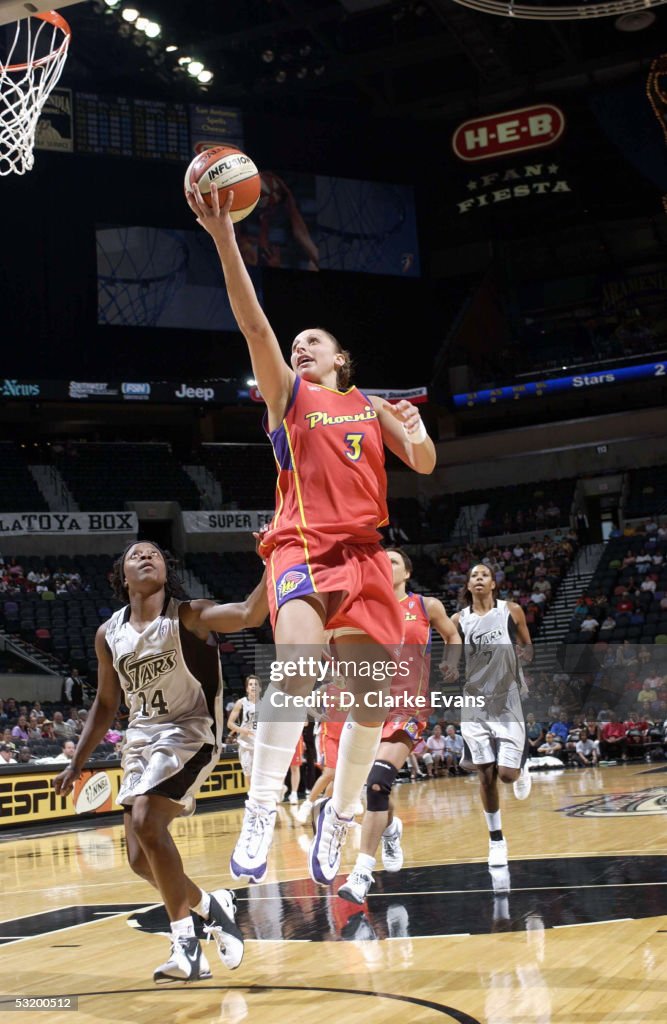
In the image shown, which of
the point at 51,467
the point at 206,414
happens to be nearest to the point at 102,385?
the point at 51,467

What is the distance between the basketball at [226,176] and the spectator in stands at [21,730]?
1424 cm

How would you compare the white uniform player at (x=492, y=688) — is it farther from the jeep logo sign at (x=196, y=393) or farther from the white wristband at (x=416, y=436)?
the jeep logo sign at (x=196, y=393)

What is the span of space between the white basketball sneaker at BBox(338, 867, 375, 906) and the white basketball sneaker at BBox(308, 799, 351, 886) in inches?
26.4

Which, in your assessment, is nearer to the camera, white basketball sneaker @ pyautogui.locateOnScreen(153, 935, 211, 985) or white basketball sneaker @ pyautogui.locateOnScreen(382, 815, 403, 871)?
white basketball sneaker @ pyautogui.locateOnScreen(153, 935, 211, 985)

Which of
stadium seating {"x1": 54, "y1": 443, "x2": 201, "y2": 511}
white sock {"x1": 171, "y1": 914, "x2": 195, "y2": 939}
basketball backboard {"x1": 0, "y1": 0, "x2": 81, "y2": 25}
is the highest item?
stadium seating {"x1": 54, "y1": 443, "x2": 201, "y2": 511}

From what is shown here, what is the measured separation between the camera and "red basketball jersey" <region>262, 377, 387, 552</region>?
4.54 metres

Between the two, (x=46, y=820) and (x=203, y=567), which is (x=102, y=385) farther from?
(x=46, y=820)

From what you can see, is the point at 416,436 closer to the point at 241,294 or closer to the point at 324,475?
the point at 324,475

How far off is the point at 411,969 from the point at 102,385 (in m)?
24.9

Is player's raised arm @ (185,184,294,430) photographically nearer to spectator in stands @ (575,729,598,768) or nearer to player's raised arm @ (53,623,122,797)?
player's raised arm @ (53,623,122,797)

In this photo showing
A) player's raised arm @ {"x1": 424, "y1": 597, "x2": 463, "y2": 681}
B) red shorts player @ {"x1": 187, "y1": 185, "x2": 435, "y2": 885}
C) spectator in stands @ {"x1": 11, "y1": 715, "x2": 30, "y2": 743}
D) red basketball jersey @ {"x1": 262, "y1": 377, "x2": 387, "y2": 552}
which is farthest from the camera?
spectator in stands @ {"x1": 11, "y1": 715, "x2": 30, "y2": 743}

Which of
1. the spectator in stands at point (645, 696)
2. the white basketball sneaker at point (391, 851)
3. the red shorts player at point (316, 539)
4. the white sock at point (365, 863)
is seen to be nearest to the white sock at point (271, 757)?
the red shorts player at point (316, 539)

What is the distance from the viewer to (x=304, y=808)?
12750 mm

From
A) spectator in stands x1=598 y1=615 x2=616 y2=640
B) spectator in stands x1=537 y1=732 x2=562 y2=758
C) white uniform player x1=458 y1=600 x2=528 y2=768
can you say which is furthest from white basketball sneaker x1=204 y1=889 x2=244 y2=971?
spectator in stands x1=598 y1=615 x2=616 y2=640
